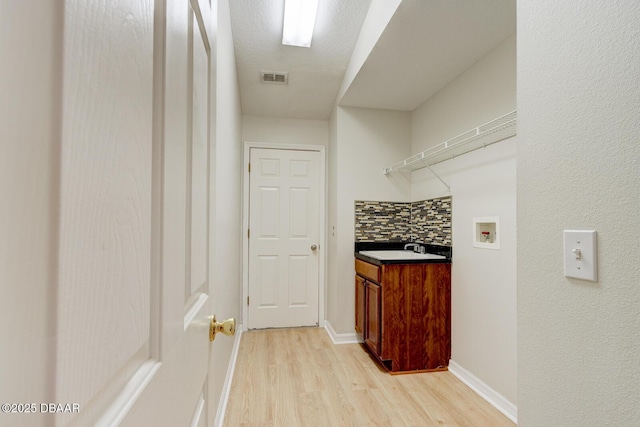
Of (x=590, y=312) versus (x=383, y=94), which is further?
(x=383, y=94)

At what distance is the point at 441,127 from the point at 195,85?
241 centimetres

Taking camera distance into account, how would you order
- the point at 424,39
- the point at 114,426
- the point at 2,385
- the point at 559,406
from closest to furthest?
the point at 2,385 < the point at 114,426 < the point at 559,406 < the point at 424,39

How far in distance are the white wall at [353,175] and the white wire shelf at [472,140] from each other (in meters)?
0.17

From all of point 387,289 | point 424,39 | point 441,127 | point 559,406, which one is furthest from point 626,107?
point 441,127

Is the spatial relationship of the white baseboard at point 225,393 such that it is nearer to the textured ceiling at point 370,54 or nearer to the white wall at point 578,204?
the white wall at point 578,204

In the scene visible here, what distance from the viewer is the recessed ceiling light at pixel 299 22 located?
2.11 meters

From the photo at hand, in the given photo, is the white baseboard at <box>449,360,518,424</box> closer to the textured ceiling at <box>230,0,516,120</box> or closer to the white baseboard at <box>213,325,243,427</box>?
the white baseboard at <box>213,325,243,427</box>

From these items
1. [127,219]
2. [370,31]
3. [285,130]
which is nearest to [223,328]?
[127,219]

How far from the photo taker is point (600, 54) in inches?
25.2

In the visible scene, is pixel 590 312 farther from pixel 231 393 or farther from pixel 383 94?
pixel 383 94

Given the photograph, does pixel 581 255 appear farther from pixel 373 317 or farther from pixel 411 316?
pixel 373 317

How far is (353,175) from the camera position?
118 inches

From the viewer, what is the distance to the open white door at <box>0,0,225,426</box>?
21 cm

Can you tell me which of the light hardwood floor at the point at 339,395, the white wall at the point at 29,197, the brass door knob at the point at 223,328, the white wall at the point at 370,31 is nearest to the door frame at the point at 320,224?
the light hardwood floor at the point at 339,395
